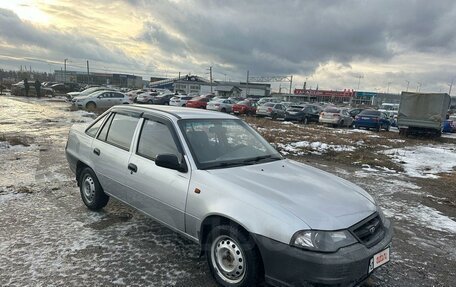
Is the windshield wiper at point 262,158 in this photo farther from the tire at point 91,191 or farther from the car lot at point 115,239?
the tire at point 91,191

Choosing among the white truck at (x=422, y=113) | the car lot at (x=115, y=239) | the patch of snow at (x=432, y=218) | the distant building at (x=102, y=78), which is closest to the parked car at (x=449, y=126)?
the white truck at (x=422, y=113)

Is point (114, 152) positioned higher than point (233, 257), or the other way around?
point (114, 152)

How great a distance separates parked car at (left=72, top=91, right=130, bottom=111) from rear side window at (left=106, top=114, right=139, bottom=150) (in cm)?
2199

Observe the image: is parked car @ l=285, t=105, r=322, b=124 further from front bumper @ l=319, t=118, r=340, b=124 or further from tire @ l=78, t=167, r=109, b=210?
tire @ l=78, t=167, r=109, b=210

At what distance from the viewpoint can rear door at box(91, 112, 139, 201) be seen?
4285 millimetres

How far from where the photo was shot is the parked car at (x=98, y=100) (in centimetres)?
2569

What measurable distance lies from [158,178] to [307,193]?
161 cm

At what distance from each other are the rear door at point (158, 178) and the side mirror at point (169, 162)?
77mm

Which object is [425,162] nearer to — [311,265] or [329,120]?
[311,265]

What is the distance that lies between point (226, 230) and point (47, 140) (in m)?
10.0

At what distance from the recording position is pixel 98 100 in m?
26.5

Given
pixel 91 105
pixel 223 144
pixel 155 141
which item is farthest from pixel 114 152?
pixel 91 105

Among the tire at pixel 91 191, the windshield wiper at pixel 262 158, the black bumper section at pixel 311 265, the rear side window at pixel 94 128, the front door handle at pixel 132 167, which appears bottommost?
the tire at pixel 91 191

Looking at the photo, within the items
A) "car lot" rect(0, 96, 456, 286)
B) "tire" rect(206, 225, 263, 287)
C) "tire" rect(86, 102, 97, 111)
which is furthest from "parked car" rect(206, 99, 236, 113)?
"tire" rect(206, 225, 263, 287)
